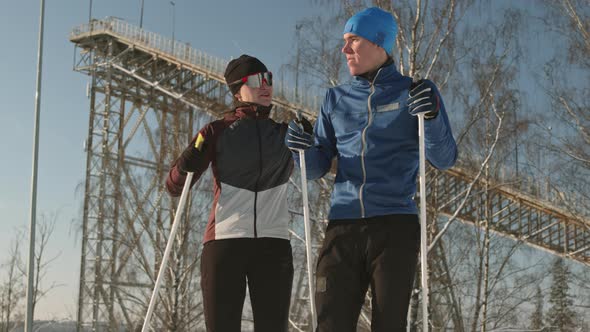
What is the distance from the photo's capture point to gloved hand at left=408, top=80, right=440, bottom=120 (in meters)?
2.77

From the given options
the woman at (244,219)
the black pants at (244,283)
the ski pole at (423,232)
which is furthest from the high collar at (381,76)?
the black pants at (244,283)

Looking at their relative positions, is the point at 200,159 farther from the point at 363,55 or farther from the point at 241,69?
the point at 363,55

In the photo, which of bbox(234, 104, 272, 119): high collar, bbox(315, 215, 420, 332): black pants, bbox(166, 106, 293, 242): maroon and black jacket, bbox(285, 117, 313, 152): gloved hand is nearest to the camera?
bbox(315, 215, 420, 332): black pants

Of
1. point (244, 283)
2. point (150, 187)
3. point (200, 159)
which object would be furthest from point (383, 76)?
point (150, 187)

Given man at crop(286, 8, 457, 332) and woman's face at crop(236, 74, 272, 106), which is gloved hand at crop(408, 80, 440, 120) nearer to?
man at crop(286, 8, 457, 332)

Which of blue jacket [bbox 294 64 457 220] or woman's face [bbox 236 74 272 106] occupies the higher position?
woman's face [bbox 236 74 272 106]

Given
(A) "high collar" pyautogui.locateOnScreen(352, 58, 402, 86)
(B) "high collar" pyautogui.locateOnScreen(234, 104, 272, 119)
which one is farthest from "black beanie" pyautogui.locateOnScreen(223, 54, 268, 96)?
(A) "high collar" pyautogui.locateOnScreen(352, 58, 402, 86)

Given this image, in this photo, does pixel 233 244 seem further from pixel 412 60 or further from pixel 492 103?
pixel 492 103

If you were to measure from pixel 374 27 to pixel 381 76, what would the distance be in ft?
0.70

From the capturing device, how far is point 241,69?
388 cm

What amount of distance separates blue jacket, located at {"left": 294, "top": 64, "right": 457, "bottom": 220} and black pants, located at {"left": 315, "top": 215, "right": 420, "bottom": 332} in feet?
0.23

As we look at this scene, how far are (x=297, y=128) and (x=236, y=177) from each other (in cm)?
66

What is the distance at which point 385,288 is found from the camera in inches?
108

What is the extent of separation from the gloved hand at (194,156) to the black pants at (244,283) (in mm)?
397
